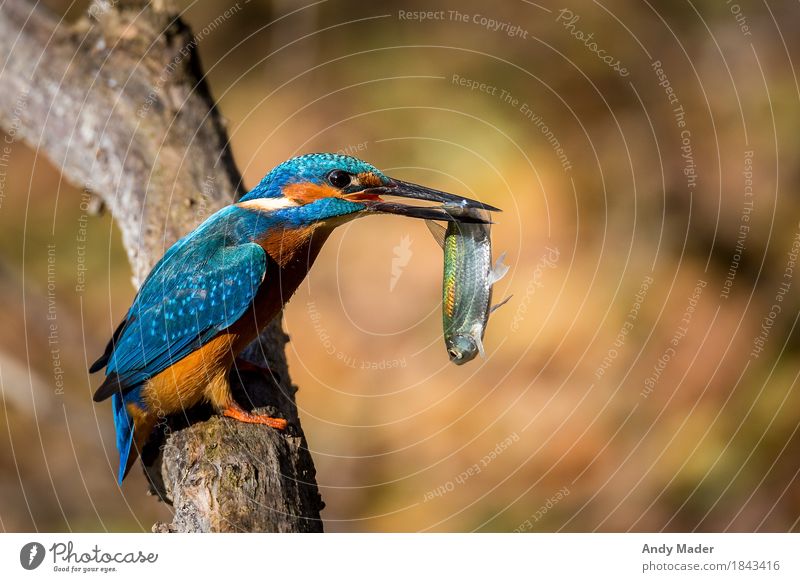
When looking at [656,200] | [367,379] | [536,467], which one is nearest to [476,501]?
[536,467]

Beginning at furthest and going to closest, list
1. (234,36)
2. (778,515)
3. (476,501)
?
(234,36), (476,501), (778,515)

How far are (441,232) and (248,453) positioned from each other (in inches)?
48.7

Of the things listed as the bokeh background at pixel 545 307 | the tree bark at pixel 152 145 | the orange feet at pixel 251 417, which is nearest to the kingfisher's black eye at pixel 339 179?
the tree bark at pixel 152 145

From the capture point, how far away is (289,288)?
10.5 feet

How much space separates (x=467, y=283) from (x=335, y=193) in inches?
24.5

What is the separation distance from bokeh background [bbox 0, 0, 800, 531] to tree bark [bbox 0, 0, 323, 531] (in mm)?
2458

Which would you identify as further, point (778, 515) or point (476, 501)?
point (476, 501)

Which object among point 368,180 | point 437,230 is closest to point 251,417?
point 368,180

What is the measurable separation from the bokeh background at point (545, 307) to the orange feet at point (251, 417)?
291 cm

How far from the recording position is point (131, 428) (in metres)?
3.18

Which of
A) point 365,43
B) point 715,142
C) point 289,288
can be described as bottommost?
point 289,288

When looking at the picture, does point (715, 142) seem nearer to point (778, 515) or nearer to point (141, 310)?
point (778, 515)

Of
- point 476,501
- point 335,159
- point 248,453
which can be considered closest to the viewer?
point 248,453

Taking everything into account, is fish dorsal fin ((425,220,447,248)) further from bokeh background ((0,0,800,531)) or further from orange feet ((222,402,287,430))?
bokeh background ((0,0,800,531))
